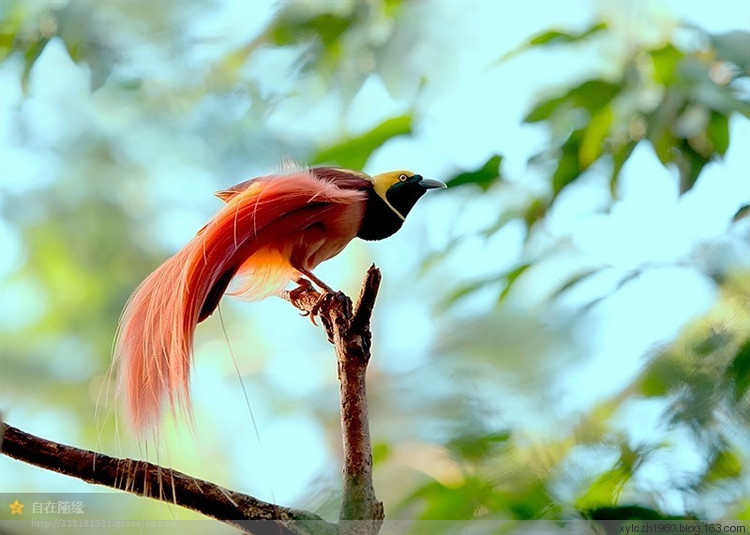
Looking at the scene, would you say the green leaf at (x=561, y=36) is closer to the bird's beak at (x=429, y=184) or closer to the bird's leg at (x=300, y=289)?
the bird's beak at (x=429, y=184)

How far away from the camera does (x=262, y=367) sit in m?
1.08

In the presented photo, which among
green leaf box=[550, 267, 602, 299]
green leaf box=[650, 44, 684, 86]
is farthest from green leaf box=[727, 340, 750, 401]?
green leaf box=[650, 44, 684, 86]

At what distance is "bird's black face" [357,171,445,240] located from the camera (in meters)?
0.79

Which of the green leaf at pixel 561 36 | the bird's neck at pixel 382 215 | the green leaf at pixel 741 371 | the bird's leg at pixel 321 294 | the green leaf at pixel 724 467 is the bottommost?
the green leaf at pixel 724 467


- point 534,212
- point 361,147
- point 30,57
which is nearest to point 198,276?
point 361,147

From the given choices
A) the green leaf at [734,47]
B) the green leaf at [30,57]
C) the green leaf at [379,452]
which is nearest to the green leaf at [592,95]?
the green leaf at [734,47]

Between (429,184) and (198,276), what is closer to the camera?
(198,276)

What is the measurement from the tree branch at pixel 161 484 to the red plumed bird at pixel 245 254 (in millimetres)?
89

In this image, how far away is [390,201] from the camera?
2.63 feet

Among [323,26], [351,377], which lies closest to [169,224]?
[323,26]

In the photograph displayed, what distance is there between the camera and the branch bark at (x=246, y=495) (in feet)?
1.92

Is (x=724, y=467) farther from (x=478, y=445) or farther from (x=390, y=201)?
(x=390, y=201)

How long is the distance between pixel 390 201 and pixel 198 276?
0.21m

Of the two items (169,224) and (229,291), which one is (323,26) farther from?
(229,291)
